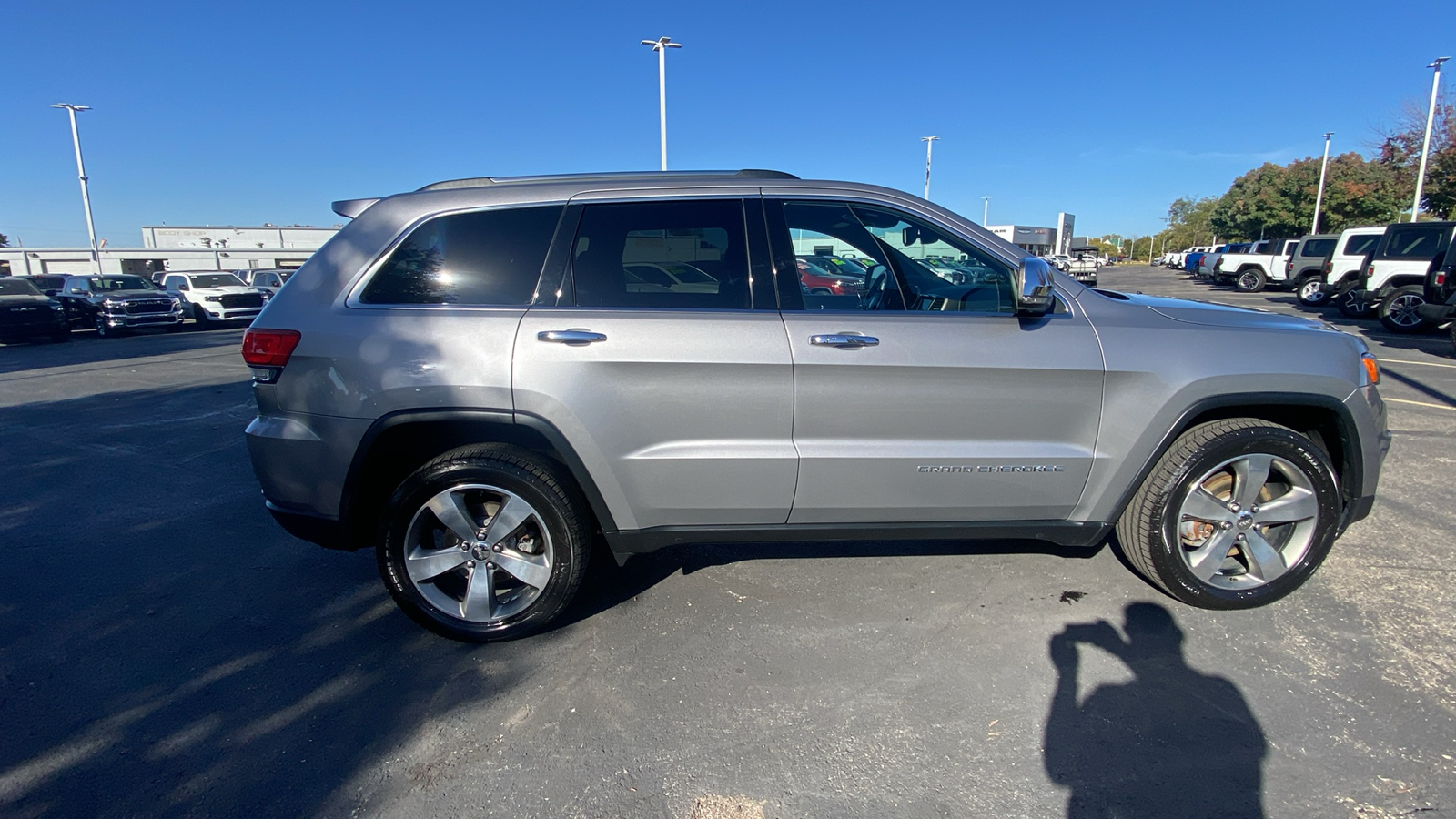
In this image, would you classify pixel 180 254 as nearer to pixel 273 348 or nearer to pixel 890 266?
pixel 273 348

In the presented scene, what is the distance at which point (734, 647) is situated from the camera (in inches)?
118

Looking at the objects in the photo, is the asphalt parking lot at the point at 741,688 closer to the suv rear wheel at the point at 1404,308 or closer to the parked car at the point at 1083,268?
the suv rear wheel at the point at 1404,308

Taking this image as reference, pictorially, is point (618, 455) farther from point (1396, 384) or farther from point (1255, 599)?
point (1396, 384)

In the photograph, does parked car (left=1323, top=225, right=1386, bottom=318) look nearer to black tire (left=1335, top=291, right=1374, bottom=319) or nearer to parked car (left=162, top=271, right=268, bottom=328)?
black tire (left=1335, top=291, right=1374, bottom=319)

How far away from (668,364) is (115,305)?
72.2 feet

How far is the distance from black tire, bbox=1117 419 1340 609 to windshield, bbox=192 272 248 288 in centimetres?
2606

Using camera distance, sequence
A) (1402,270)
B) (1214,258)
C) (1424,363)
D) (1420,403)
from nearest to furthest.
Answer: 1. (1420,403)
2. (1424,363)
3. (1402,270)
4. (1214,258)

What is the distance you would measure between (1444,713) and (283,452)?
437 centimetres

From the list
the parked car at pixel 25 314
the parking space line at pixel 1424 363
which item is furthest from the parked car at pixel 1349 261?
the parked car at pixel 25 314

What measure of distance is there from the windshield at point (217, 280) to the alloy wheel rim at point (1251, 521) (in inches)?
1032

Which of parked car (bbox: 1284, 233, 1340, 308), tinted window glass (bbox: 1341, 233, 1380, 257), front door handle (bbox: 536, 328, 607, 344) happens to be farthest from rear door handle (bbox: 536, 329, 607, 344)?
parked car (bbox: 1284, 233, 1340, 308)

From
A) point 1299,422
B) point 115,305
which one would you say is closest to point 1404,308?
point 1299,422

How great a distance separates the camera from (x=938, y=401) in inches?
115

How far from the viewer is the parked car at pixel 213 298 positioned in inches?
837
